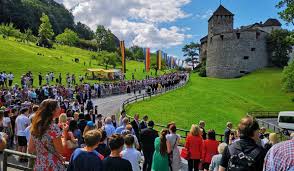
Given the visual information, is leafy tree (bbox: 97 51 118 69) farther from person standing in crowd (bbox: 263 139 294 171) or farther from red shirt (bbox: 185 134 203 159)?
person standing in crowd (bbox: 263 139 294 171)

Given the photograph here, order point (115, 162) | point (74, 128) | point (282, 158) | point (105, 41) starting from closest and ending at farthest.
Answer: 1. point (282, 158)
2. point (115, 162)
3. point (74, 128)
4. point (105, 41)

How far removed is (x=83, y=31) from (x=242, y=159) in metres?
176

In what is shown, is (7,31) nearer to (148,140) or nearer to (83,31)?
(83,31)

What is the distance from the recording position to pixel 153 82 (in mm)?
49688

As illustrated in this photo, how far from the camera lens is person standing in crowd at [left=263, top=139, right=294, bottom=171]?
4.21 meters

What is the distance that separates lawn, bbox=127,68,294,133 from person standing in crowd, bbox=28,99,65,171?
23.8m

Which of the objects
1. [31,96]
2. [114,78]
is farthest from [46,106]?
[114,78]

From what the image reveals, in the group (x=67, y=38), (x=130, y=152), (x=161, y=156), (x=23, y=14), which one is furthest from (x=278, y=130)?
(x=23, y=14)

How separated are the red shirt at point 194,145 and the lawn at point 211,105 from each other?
749 inches

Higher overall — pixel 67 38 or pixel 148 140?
pixel 67 38

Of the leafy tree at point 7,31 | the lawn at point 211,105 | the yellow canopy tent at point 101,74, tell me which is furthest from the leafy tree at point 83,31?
the lawn at point 211,105

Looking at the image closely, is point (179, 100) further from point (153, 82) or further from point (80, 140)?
point (80, 140)

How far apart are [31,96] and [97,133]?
913 inches

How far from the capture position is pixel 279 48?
92438 mm
